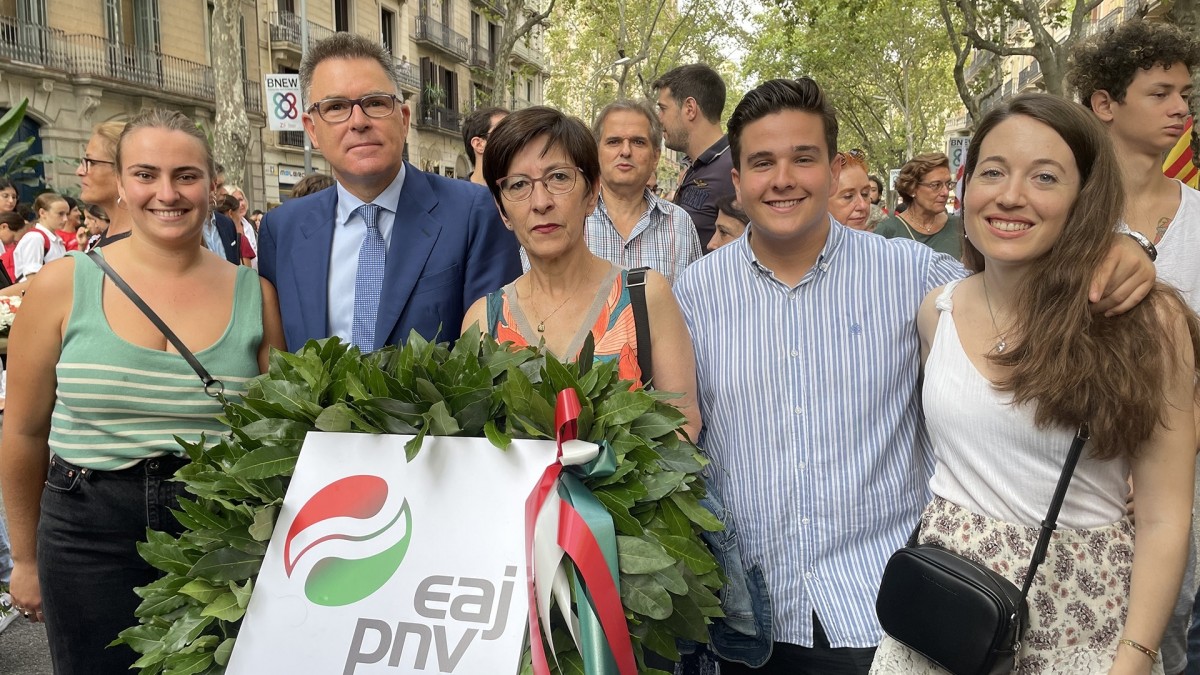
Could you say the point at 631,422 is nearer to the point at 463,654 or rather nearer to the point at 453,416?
the point at 453,416

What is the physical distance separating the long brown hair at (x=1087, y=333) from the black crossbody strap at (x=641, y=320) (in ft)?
2.82

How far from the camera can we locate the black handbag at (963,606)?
1.84 m

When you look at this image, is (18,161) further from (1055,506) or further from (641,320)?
(1055,506)

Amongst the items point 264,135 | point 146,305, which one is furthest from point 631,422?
point 264,135

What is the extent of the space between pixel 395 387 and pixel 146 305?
1.11m

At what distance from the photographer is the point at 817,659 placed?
7.95 feet

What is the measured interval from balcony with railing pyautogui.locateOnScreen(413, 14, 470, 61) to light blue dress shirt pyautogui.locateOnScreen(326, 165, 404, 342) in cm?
3726

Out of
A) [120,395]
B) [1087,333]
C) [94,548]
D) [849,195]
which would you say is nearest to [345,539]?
[120,395]

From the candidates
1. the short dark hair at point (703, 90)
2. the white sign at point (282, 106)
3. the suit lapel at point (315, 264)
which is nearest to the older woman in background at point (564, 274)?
the suit lapel at point (315, 264)

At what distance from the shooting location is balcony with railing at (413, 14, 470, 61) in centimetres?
3788

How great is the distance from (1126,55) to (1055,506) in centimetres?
193

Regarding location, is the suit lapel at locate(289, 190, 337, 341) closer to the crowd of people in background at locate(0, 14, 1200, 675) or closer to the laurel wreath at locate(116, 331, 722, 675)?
the crowd of people in background at locate(0, 14, 1200, 675)

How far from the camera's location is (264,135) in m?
29.6

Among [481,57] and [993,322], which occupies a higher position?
[481,57]
